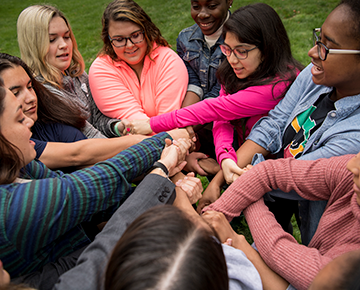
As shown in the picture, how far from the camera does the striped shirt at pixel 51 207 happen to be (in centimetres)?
123

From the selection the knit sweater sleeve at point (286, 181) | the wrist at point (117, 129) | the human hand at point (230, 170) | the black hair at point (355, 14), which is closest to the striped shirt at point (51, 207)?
the knit sweater sleeve at point (286, 181)

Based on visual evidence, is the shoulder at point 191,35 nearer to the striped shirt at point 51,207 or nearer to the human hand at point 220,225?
the striped shirt at point 51,207

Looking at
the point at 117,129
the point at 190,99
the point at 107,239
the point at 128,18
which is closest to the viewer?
the point at 107,239

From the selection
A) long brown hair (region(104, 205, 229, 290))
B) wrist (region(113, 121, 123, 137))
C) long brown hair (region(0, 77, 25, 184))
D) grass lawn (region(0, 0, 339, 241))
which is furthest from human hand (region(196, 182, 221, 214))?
grass lawn (region(0, 0, 339, 241))

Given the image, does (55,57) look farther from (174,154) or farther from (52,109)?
(174,154)

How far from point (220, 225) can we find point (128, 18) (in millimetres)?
1974

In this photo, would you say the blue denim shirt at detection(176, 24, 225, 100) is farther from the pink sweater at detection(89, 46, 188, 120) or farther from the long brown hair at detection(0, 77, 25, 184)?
the long brown hair at detection(0, 77, 25, 184)

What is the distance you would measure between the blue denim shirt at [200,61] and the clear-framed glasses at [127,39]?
576 mm

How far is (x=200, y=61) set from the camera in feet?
9.55

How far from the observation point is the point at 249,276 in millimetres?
1290

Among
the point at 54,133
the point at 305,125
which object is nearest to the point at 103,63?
the point at 54,133

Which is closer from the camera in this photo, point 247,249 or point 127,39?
point 247,249

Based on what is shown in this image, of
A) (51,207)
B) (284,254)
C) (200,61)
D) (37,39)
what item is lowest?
(284,254)

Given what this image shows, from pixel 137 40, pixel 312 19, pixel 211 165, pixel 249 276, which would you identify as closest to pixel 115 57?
pixel 137 40
